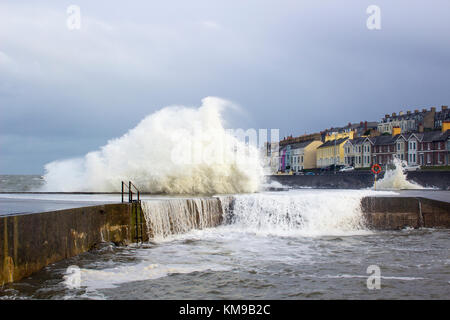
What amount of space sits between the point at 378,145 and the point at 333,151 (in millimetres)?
11780

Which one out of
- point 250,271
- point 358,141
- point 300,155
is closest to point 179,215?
point 250,271

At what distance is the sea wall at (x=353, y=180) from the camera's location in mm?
39844

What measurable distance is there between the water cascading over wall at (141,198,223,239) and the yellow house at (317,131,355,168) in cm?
7960

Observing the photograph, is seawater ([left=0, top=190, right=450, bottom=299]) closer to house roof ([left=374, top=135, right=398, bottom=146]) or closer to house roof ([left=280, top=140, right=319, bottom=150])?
house roof ([left=374, top=135, right=398, bottom=146])

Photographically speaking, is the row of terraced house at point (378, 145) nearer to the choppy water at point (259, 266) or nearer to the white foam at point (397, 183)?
the white foam at point (397, 183)

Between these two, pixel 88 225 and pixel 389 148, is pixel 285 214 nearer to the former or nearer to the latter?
pixel 88 225

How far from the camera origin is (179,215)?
52.5ft

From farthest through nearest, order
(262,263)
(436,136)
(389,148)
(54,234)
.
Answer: (389,148) → (436,136) → (262,263) → (54,234)

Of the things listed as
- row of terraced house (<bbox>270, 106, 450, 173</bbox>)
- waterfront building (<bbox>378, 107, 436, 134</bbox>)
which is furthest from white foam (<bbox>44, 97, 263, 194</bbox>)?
waterfront building (<bbox>378, 107, 436, 134</bbox>)

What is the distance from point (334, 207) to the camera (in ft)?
61.9

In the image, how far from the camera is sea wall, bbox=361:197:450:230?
719 inches
